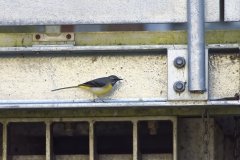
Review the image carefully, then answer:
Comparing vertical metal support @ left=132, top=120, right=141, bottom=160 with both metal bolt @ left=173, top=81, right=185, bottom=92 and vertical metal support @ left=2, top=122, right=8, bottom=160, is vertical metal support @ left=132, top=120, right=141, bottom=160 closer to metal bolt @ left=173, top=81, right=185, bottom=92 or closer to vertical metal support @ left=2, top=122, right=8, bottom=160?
metal bolt @ left=173, top=81, right=185, bottom=92

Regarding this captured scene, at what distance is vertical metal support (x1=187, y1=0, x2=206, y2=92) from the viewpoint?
4801 mm

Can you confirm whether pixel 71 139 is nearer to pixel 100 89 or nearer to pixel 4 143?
pixel 4 143

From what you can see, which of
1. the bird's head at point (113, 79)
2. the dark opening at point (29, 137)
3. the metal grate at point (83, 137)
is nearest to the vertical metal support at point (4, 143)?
the metal grate at point (83, 137)

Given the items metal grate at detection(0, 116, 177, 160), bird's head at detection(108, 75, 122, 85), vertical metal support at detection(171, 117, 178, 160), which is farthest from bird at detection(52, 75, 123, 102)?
vertical metal support at detection(171, 117, 178, 160)

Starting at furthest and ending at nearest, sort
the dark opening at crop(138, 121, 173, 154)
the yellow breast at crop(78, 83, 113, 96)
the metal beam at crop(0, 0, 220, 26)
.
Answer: the dark opening at crop(138, 121, 173, 154) < the metal beam at crop(0, 0, 220, 26) < the yellow breast at crop(78, 83, 113, 96)

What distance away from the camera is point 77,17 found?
510 centimetres

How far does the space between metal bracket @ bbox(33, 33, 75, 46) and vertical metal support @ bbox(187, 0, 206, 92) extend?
95 centimetres

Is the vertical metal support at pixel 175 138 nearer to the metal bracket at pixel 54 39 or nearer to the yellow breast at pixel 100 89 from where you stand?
the yellow breast at pixel 100 89

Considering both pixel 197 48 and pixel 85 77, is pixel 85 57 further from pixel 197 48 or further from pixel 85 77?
pixel 197 48

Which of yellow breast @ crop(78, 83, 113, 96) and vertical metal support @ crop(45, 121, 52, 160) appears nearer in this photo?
yellow breast @ crop(78, 83, 113, 96)

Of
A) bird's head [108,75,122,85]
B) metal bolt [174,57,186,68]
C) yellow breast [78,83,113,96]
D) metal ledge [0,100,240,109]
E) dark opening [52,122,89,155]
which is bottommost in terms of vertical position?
dark opening [52,122,89,155]

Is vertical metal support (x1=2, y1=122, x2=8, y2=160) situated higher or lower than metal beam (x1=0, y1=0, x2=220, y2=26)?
lower

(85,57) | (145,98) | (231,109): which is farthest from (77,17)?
(231,109)

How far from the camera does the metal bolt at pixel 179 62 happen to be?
15.9ft
